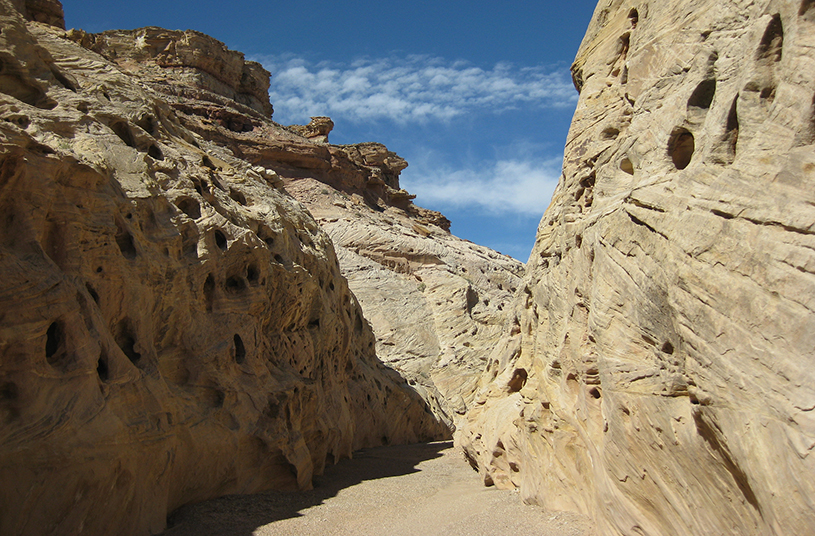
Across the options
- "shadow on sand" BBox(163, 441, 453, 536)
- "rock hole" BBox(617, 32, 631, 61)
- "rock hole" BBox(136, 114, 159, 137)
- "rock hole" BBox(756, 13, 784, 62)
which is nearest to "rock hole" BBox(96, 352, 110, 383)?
"shadow on sand" BBox(163, 441, 453, 536)

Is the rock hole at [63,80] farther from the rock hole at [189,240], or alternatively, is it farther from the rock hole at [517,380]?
the rock hole at [517,380]

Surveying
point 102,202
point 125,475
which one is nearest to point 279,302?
point 102,202

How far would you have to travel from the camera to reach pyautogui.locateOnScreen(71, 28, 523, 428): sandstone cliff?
2581 centimetres

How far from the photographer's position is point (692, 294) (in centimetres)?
527

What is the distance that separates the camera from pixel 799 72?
481cm

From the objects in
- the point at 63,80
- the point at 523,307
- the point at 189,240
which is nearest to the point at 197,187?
the point at 189,240

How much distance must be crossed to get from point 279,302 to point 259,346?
1344 millimetres

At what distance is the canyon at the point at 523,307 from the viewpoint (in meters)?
4.70

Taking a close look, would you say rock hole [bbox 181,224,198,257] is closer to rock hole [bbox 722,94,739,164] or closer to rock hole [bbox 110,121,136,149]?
rock hole [bbox 110,121,136,149]

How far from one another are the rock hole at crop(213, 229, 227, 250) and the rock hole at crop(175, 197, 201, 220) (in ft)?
1.39

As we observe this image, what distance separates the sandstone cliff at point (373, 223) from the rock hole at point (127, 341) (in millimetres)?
13805

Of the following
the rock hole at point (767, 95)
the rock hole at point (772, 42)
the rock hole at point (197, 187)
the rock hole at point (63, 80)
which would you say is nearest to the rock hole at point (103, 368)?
the rock hole at point (197, 187)

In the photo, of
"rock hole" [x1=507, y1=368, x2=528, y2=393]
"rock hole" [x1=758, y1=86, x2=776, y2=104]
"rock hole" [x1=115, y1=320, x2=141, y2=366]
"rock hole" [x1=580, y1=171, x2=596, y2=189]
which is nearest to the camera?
"rock hole" [x1=758, y1=86, x2=776, y2=104]

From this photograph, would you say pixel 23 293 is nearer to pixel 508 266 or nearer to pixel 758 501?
pixel 758 501
